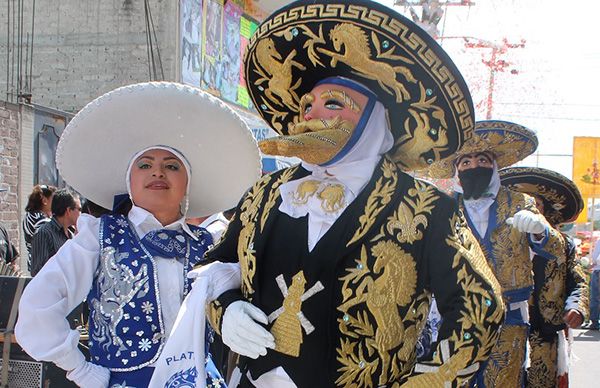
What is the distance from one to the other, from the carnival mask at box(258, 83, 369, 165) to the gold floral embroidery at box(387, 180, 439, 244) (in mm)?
259

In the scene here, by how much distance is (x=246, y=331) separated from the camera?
2150 mm

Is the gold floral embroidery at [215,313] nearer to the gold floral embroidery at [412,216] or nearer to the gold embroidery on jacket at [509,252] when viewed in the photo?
the gold floral embroidery at [412,216]

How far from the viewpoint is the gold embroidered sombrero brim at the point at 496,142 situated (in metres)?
4.36

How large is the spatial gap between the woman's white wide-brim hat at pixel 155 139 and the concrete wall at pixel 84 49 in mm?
11840

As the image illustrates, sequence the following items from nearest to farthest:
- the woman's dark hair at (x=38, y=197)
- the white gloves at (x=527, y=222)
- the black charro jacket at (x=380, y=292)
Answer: the black charro jacket at (x=380, y=292)
the white gloves at (x=527, y=222)
the woman's dark hair at (x=38, y=197)

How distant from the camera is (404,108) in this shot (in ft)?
7.49

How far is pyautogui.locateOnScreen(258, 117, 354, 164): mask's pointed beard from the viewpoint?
212 centimetres

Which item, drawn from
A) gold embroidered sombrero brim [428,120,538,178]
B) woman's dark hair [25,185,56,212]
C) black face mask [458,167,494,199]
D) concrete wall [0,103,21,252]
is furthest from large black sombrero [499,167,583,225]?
concrete wall [0,103,21,252]

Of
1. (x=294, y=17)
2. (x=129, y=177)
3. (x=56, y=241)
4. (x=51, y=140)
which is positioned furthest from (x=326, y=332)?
(x=51, y=140)

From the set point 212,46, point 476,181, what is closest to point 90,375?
point 476,181

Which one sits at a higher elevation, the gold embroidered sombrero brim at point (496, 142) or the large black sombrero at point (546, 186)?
the gold embroidered sombrero brim at point (496, 142)

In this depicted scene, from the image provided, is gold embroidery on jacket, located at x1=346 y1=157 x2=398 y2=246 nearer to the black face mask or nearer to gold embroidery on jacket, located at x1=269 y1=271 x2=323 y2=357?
gold embroidery on jacket, located at x1=269 y1=271 x2=323 y2=357

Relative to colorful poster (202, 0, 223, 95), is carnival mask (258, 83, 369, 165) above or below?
below

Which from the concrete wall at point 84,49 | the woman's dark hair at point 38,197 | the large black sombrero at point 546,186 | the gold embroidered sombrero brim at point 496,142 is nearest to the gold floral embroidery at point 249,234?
the gold embroidered sombrero brim at point 496,142
